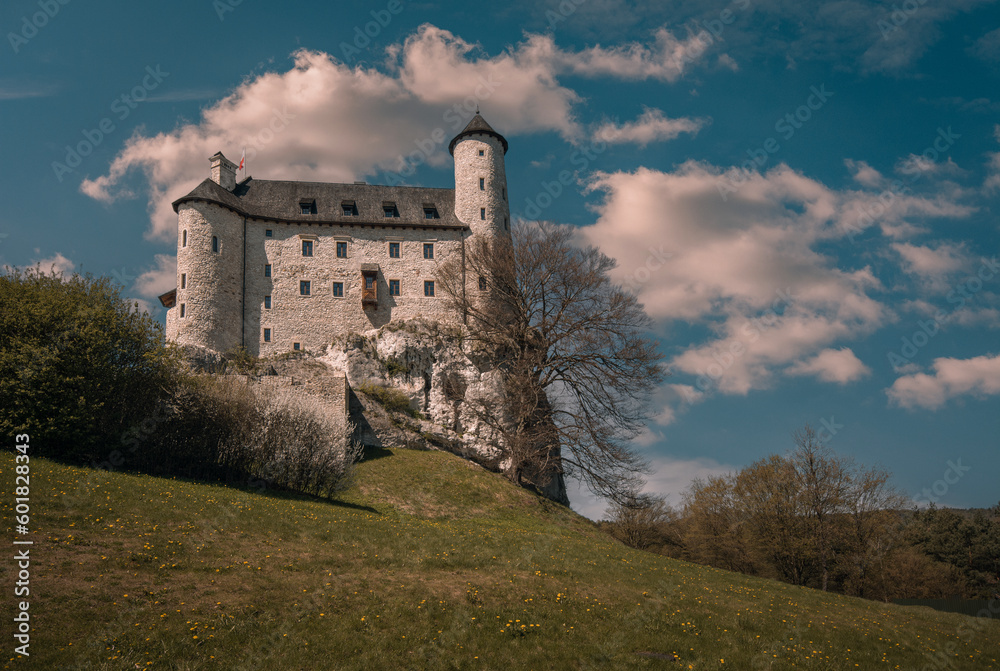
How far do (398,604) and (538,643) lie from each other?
3379 mm

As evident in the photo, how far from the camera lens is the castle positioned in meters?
49.8

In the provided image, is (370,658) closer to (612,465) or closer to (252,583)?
(252,583)

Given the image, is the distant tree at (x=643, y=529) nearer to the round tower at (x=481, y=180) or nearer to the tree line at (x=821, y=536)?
the tree line at (x=821, y=536)

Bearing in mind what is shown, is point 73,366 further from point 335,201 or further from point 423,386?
point 335,201

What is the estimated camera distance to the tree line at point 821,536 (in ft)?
139

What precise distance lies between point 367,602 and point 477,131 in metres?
48.2

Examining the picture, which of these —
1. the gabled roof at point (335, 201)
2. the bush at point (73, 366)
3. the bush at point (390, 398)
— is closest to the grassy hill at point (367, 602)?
the bush at point (73, 366)

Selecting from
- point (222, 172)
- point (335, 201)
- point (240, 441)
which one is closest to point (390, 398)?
point (240, 441)

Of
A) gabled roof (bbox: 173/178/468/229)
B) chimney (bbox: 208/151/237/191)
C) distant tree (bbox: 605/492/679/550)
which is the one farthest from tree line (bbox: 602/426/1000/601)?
chimney (bbox: 208/151/237/191)

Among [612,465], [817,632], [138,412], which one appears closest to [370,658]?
[817,632]

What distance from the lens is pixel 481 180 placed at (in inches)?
2210

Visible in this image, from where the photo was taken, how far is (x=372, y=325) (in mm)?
52625

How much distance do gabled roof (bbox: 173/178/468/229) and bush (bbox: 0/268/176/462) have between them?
2793 cm

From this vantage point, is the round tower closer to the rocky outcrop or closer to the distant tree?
the rocky outcrop
